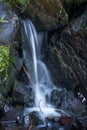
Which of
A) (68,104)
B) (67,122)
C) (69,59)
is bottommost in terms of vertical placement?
(67,122)

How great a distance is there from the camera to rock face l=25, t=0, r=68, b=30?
9984 mm


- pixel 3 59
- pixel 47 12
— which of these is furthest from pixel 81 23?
pixel 3 59

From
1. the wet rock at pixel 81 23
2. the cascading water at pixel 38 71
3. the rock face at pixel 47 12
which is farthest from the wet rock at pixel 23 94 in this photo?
the wet rock at pixel 81 23

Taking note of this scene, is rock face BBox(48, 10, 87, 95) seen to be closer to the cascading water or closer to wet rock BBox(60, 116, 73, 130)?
the cascading water

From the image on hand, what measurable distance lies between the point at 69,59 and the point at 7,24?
2324 millimetres

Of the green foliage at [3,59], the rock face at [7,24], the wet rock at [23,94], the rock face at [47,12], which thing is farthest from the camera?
the rock face at [47,12]

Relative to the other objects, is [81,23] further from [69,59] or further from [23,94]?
[23,94]

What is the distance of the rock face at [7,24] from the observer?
27.2ft

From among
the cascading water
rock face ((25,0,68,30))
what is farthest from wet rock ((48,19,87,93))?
rock face ((25,0,68,30))

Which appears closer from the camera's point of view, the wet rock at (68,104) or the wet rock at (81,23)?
the wet rock at (68,104)

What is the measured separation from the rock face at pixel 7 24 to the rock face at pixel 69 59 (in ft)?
5.93

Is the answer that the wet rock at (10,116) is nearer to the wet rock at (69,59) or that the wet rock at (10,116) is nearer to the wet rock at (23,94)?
the wet rock at (23,94)

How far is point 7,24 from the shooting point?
846 centimetres

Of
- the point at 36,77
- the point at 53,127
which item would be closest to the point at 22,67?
the point at 36,77
